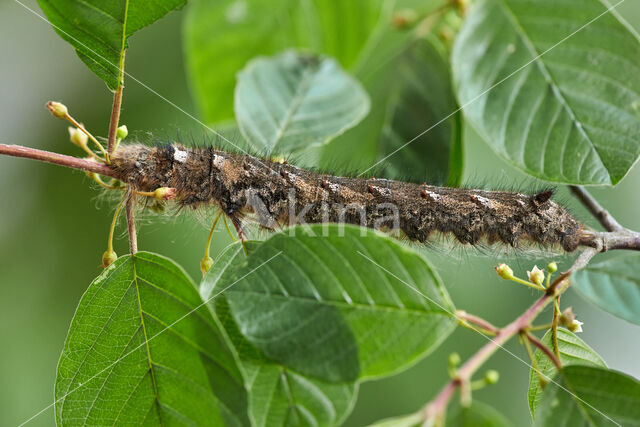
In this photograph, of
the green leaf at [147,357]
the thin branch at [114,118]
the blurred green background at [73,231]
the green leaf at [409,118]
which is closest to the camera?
the green leaf at [147,357]

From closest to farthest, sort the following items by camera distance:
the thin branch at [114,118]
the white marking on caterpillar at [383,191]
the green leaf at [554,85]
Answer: the thin branch at [114,118], the green leaf at [554,85], the white marking on caterpillar at [383,191]

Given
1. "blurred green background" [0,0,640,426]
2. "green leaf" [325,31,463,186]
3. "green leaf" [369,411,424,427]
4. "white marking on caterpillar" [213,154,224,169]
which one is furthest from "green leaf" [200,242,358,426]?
"blurred green background" [0,0,640,426]

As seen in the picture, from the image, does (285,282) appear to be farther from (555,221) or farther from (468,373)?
(555,221)

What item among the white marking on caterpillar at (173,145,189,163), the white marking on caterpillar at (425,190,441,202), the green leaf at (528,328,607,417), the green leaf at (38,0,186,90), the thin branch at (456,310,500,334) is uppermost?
the green leaf at (38,0,186,90)

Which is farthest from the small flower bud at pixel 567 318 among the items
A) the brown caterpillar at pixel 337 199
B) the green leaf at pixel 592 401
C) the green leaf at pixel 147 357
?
the green leaf at pixel 147 357

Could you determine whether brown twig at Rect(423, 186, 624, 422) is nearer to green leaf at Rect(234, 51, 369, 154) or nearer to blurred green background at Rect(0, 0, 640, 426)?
green leaf at Rect(234, 51, 369, 154)

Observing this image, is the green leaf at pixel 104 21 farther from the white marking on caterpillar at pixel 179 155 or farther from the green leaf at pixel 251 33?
the green leaf at pixel 251 33

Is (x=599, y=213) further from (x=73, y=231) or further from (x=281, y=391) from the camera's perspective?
(x=73, y=231)
